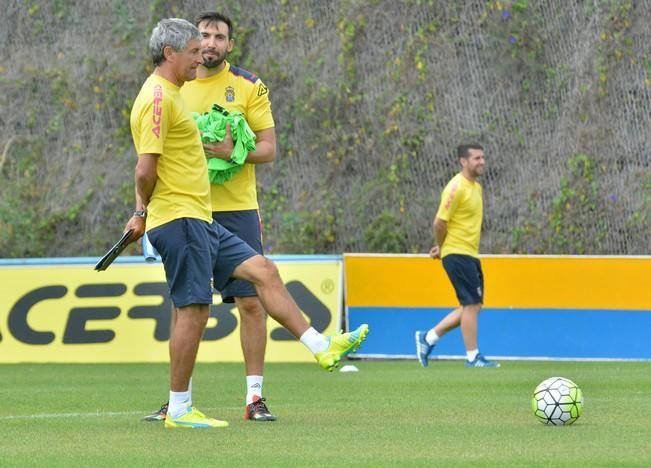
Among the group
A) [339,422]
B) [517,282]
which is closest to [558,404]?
[339,422]

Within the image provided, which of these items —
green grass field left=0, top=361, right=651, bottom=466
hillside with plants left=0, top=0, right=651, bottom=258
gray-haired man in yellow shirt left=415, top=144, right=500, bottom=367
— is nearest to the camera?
green grass field left=0, top=361, right=651, bottom=466

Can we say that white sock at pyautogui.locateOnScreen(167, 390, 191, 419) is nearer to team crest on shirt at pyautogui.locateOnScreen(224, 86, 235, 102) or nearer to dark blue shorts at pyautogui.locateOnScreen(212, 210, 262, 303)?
dark blue shorts at pyautogui.locateOnScreen(212, 210, 262, 303)

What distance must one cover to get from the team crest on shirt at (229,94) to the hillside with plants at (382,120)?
29.3 feet

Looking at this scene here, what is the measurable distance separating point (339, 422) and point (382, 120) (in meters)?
10.6

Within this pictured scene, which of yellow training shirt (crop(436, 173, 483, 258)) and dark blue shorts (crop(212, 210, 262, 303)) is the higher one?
dark blue shorts (crop(212, 210, 262, 303))

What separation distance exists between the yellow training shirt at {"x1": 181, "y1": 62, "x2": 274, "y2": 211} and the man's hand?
0.24 metres

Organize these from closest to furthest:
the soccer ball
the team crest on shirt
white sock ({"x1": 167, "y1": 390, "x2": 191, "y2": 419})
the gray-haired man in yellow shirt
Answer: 1. the soccer ball
2. white sock ({"x1": 167, "y1": 390, "x2": 191, "y2": 419})
3. the team crest on shirt
4. the gray-haired man in yellow shirt

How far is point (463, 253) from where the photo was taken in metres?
14.8

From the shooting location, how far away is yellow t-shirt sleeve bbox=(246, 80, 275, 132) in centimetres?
916

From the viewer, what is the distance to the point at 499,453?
668cm

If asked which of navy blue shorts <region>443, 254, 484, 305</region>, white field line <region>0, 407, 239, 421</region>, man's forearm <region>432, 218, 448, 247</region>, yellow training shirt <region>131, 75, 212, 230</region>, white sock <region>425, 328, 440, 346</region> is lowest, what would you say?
white sock <region>425, 328, 440, 346</region>

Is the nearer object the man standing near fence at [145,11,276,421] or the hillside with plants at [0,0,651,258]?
the man standing near fence at [145,11,276,421]

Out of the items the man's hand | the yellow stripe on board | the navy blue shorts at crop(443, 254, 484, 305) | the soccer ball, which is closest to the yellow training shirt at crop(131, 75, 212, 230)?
the man's hand

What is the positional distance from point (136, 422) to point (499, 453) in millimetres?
2701
